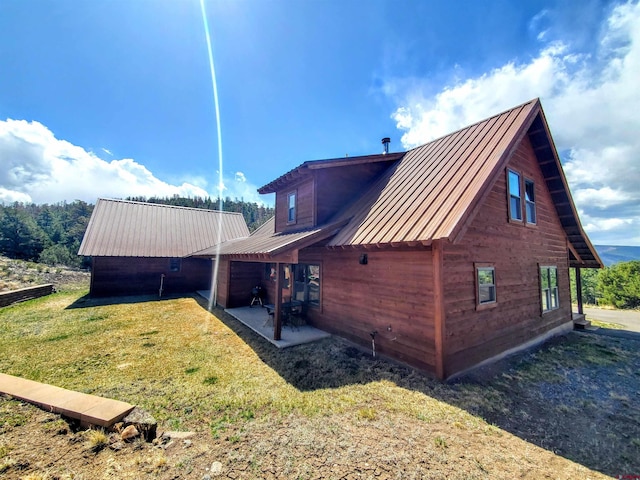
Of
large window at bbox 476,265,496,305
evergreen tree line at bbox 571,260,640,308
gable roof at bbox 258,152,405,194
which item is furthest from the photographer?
evergreen tree line at bbox 571,260,640,308

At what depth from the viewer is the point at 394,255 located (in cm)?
648

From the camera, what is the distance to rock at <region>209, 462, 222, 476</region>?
9.76 ft

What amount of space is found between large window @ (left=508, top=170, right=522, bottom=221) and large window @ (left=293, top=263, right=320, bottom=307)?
20.9ft

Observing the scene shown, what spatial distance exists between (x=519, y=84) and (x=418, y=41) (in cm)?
427

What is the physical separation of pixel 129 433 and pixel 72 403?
49.8 inches

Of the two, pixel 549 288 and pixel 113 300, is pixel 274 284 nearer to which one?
pixel 113 300

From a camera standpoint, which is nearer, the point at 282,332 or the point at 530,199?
the point at 282,332

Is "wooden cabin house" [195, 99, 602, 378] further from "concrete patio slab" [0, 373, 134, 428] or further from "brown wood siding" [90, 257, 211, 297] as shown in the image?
"brown wood siding" [90, 257, 211, 297]

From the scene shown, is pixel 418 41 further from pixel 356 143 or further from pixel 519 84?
pixel 356 143

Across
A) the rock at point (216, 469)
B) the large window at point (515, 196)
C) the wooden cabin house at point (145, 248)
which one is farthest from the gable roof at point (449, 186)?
the wooden cabin house at point (145, 248)

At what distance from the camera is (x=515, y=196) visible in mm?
8070

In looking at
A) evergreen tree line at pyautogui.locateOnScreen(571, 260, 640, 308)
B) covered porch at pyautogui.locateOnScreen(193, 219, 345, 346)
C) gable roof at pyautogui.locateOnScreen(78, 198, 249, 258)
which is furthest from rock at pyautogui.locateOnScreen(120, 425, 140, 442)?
evergreen tree line at pyautogui.locateOnScreen(571, 260, 640, 308)

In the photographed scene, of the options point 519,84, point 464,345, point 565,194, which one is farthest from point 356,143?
point 464,345

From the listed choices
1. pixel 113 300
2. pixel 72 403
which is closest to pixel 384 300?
pixel 72 403
